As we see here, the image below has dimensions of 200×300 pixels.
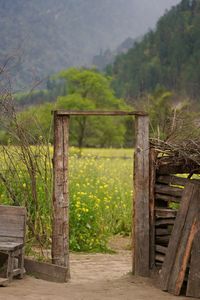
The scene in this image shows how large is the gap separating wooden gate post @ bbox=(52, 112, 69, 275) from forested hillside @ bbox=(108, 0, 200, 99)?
7165 centimetres

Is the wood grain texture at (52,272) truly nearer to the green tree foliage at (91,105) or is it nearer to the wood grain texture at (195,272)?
the wood grain texture at (195,272)

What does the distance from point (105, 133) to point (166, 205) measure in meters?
34.1

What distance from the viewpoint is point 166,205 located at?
8711 mm

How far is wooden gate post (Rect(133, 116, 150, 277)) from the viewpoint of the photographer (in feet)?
28.3

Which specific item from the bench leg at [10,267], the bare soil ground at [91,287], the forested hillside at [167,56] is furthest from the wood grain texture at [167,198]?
the forested hillside at [167,56]

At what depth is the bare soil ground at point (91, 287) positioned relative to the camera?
7.47m

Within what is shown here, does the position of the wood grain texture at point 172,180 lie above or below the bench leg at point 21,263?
above

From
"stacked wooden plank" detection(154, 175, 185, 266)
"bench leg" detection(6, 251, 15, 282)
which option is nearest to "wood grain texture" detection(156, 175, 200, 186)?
"stacked wooden plank" detection(154, 175, 185, 266)

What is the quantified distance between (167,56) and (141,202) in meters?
85.2

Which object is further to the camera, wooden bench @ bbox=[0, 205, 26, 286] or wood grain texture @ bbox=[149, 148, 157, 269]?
wood grain texture @ bbox=[149, 148, 157, 269]

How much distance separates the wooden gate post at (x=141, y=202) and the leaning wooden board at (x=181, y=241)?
1.71ft

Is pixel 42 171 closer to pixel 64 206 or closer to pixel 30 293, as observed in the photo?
pixel 64 206

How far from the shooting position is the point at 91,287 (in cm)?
833

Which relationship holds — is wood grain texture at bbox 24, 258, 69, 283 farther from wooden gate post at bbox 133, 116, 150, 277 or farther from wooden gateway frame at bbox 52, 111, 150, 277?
wooden gate post at bbox 133, 116, 150, 277
